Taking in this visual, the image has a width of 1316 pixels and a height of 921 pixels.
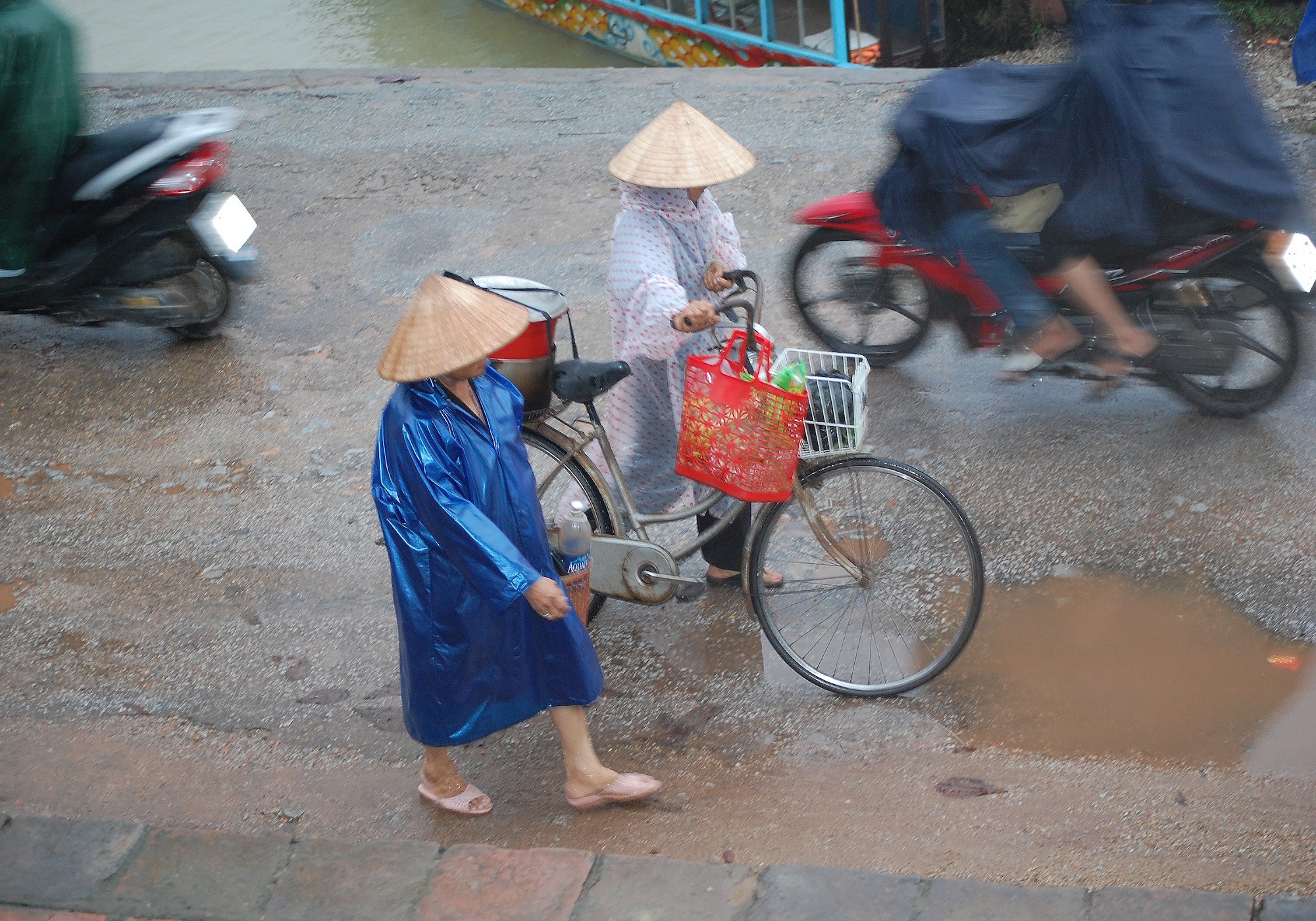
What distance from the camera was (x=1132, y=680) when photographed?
3637mm

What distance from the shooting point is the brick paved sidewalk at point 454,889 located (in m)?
2.77

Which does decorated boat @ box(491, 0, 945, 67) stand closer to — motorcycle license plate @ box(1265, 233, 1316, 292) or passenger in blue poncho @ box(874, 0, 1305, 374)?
passenger in blue poncho @ box(874, 0, 1305, 374)

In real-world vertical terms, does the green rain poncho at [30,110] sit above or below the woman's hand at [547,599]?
above

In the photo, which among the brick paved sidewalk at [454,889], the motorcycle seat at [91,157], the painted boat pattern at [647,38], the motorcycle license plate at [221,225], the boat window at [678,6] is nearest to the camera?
the brick paved sidewalk at [454,889]

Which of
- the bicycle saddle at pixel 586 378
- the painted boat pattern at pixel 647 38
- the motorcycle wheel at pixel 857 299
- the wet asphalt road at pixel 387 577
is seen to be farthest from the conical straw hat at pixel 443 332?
the painted boat pattern at pixel 647 38

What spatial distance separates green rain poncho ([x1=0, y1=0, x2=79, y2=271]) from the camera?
5332 mm

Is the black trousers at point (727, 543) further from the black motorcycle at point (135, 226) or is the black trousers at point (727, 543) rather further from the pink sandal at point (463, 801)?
the black motorcycle at point (135, 226)

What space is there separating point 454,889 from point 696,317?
1621 mm

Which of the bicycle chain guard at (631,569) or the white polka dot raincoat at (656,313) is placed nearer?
the white polka dot raincoat at (656,313)

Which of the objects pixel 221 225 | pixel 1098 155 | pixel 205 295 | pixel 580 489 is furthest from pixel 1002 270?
pixel 205 295

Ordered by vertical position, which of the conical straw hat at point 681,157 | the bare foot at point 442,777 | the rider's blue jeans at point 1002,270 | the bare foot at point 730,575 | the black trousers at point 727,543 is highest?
the conical straw hat at point 681,157

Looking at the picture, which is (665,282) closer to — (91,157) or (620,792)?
(620,792)

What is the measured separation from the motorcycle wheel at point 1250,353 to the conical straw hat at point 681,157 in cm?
197

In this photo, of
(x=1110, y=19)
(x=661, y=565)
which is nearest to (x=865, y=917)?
(x=661, y=565)
